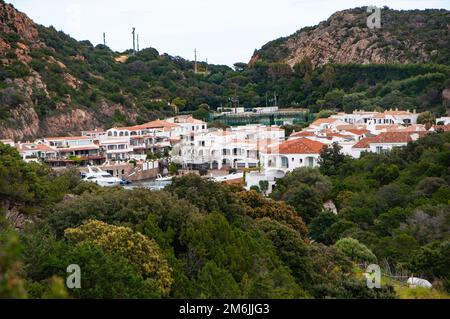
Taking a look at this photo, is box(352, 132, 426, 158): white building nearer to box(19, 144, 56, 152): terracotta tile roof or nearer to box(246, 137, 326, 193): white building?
box(246, 137, 326, 193): white building

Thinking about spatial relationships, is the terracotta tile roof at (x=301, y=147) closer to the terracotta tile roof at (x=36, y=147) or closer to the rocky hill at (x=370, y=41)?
the terracotta tile roof at (x=36, y=147)

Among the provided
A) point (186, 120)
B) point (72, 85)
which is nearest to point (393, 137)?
point (186, 120)

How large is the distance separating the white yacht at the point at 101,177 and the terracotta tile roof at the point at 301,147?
8.49 metres

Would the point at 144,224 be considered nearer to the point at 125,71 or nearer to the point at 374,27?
the point at 125,71

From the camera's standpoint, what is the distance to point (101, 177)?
144ft

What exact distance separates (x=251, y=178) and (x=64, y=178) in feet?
44.6

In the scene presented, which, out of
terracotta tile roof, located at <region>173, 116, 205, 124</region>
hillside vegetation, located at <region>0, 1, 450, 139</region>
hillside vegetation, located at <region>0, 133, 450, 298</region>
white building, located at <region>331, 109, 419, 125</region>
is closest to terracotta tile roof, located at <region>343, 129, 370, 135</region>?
white building, located at <region>331, 109, 419, 125</region>

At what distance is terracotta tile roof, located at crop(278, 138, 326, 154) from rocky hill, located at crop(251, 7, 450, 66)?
35503 mm

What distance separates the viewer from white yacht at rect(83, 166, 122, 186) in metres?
42.5

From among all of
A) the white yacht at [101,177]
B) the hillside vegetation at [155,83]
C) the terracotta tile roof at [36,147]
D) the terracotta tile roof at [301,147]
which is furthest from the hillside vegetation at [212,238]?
the hillside vegetation at [155,83]

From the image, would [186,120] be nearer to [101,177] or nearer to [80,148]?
[80,148]

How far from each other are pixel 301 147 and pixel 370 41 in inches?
1917
